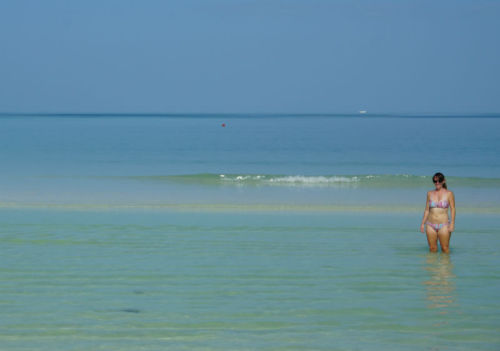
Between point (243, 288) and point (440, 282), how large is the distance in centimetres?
250

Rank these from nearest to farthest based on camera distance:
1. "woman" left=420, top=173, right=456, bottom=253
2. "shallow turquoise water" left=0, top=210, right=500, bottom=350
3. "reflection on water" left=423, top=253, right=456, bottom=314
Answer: "shallow turquoise water" left=0, top=210, right=500, bottom=350
"reflection on water" left=423, top=253, right=456, bottom=314
"woman" left=420, top=173, right=456, bottom=253

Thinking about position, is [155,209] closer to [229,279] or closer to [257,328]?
[229,279]

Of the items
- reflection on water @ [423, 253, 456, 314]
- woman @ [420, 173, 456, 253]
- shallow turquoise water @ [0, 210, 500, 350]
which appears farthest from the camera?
woman @ [420, 173, 456, 253]

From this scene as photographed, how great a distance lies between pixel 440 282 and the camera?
8.80 metres

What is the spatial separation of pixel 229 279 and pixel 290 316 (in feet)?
5.87

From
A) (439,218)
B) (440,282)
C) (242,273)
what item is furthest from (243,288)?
(439,218)

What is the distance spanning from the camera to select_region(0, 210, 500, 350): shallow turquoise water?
21.7ft

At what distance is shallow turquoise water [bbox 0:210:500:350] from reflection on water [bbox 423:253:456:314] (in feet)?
0.07

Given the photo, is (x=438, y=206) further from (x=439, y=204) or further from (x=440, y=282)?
(x=440, y=282)

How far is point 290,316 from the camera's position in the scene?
7.27 m

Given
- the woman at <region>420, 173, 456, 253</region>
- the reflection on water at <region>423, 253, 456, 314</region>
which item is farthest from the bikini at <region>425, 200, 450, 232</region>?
the reflection on water at <region>423, 253, 456, 314</region>

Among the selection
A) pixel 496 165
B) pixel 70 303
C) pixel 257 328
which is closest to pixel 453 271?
pixel 257 328

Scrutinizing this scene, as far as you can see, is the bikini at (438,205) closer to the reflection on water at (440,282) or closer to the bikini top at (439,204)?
the bikini top at (439,204)

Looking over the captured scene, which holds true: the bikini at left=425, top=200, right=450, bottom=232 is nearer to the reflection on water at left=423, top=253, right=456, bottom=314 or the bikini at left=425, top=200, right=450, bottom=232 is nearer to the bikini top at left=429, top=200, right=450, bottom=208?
the bikini top at left=429, top=200, right=450, bottom=208
